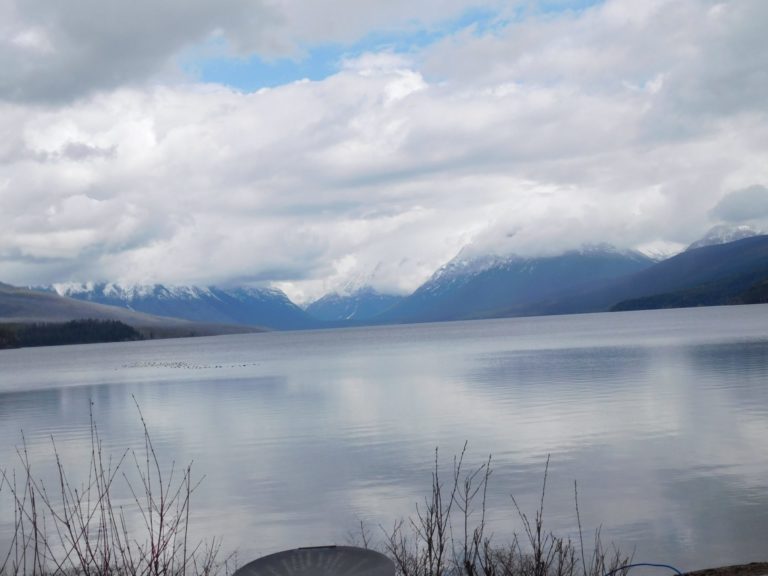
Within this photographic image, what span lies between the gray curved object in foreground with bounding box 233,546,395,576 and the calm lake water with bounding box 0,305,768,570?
7667 millimetres

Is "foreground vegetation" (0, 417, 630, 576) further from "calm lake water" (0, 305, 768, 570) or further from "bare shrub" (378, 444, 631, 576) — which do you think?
"calm lake water" (0, 305, 768, 570)

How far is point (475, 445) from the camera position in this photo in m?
23.6

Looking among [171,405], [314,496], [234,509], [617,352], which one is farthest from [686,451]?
[617,352]

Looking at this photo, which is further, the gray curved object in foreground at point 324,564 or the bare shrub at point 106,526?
the bare shrub at point 106,526

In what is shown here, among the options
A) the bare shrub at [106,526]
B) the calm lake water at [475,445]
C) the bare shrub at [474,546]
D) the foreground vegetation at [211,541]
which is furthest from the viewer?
the calm lake water at [475,445]

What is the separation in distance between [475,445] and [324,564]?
59.1 ft

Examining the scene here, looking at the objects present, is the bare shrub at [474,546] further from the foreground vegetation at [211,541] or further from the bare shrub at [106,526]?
the bare shrub at [106,526]

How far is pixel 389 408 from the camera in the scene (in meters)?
34.9

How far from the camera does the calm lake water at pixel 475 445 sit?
14.8 metres

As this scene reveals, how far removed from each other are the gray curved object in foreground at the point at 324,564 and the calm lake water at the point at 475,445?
25.2 ft

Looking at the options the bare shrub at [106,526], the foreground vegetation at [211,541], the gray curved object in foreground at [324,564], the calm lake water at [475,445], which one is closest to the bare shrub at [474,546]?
the foreground vegetation at [211,541]

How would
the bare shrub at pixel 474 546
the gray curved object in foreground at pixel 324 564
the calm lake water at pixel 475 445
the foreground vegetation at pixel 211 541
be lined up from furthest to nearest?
the calm lake water at pixel 475 445 < the bare shrub at pixel 474 546 < the foreground vegetation at pixel 211 541 < the gray curved object in foreground at pixel 324 564

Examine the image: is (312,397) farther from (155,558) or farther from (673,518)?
(155,558)

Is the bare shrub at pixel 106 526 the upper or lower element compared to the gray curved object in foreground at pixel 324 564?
lower
